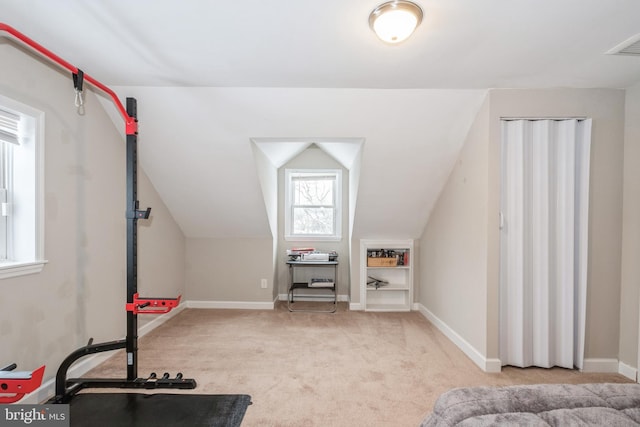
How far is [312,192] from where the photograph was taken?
454cm

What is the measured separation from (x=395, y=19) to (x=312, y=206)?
313 cm

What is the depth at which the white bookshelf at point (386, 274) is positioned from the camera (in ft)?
13.2

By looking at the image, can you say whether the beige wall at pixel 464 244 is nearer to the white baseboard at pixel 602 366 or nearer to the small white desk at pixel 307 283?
the white baseboard at pixel 602 366

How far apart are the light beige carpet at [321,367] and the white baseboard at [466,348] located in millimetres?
54

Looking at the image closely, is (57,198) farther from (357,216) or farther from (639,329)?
(639,329)

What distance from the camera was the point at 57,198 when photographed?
84.4 inches

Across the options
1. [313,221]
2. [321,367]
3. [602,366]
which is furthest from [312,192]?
[602,366]

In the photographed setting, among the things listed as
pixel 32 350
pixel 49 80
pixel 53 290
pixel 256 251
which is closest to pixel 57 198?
pixel 53 290

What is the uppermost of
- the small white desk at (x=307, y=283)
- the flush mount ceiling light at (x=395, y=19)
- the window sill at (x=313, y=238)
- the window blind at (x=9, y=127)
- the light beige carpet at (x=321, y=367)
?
the flush mount ceiling light at (x=395, y=19)

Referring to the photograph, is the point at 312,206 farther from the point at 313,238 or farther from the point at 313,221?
the point at 313,238

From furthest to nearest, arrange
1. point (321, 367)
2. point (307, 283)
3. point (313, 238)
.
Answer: point (313, 238), point (307, 283), point (321, 367)

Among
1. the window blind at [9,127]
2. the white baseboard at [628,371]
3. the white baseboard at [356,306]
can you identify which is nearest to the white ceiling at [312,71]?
the window blind at [9,127]

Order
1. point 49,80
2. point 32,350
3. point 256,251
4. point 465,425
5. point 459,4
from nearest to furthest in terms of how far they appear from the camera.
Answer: point 465,425 < point 459,4 < point 32,350 < point 49,80 < point 256,251

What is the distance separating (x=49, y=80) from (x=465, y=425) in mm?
2989
